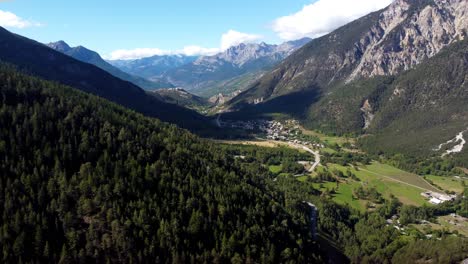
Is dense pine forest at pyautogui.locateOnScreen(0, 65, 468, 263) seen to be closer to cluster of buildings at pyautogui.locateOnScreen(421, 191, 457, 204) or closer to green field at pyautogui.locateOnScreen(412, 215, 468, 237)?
green field at pyautogui.locateOnScreen(412, 215, 468, 237)

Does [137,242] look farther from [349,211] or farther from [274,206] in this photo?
[349,211]

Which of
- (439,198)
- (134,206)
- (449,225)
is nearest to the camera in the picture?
(134,206)

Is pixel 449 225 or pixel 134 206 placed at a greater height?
pixel 134 206

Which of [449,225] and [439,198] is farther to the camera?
[439,198]

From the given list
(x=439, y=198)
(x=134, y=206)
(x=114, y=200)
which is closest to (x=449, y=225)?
(x=439, y=198)

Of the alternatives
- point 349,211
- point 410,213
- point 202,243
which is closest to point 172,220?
point 202,243

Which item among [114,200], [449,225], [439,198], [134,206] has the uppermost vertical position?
[114,200]

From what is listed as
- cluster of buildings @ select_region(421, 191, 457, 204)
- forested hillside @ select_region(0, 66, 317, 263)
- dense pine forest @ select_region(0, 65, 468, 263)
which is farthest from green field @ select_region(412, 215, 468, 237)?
forested hillside @ select_region(0, 66, 317, 263)

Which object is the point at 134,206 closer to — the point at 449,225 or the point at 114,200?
the point at 114,200

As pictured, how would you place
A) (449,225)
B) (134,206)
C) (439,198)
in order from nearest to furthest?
(134,206) < (449,225) < (439,198)
